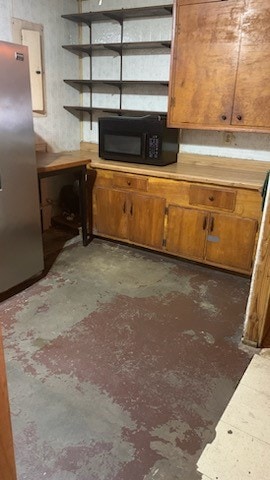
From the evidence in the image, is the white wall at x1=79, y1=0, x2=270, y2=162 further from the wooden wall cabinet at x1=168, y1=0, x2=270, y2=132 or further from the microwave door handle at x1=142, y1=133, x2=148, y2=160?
the microwave door handle at x1=142, y1=133, x2=148, y2=160

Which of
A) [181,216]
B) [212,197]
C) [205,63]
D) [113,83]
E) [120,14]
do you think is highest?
[120,14]

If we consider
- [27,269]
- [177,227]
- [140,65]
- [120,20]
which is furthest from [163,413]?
[120,20]

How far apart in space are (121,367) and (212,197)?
154cm

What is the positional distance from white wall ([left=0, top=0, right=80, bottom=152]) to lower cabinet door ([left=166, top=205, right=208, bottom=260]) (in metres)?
1.66

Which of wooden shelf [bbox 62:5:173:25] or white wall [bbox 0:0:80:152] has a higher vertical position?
wooden shelf [bbox 62:5:173:25]

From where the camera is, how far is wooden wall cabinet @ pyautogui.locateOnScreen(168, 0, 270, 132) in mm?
2525

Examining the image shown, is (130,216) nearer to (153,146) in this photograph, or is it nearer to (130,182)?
(130,182)

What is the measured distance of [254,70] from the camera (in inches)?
102

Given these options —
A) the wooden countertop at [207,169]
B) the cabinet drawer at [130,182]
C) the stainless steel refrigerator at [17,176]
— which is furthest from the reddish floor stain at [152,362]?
the cabinet drawer at [130,182]

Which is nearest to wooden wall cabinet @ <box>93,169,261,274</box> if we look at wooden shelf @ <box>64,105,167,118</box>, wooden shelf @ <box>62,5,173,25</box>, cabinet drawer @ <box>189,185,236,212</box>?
cabinet drawer @ <box>189,185,236,212</box>

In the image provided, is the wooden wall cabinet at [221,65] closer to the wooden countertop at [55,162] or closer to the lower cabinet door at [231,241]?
the lower cabinet door at [231,241]

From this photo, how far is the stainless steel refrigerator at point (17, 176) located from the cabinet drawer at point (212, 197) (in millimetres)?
1270

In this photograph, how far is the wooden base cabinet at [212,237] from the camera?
2.74 meters

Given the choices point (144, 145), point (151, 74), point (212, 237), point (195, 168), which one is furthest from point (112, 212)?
point (151, 74)
